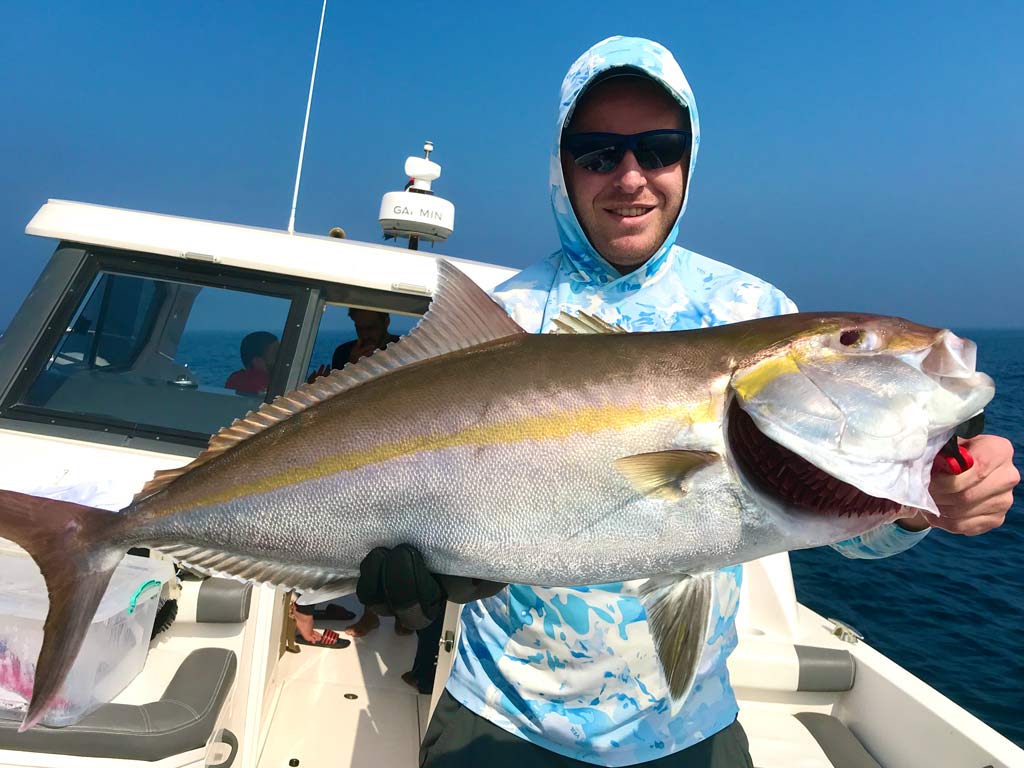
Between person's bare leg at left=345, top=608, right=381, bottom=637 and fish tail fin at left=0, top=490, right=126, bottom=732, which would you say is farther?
person's bare leg at left=345, top=608, right=381, bottom=637

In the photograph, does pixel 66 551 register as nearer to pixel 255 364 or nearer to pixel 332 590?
pixel 332 590

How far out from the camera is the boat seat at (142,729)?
2553mm

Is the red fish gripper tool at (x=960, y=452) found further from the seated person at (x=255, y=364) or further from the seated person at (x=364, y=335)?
the seated person at (x=364, y=335)

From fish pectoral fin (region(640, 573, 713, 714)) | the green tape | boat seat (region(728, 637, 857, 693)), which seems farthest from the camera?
boat seat (region(728, 637, 857, 693))

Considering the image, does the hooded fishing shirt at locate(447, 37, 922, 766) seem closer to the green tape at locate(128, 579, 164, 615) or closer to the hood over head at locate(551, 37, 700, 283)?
the hood over head at locate(551, 37, 700, 283)

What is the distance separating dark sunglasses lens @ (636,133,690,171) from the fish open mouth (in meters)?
1.23

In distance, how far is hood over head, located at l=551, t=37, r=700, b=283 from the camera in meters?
2.48

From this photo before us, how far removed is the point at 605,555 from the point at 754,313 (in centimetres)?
121

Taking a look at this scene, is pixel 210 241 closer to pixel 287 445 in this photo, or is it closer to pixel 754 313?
pixel 287 445

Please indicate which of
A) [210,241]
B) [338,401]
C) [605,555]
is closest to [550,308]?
[338,401]

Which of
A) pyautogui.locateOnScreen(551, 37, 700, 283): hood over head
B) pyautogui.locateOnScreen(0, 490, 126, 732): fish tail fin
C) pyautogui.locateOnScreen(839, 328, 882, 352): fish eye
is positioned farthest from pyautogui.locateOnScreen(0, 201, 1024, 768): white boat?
pyautogui.locateOnScreen(839, 328, 882, 352): fish eye

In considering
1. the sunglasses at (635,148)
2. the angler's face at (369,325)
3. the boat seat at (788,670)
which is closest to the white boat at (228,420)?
the boat seat at (788,670)

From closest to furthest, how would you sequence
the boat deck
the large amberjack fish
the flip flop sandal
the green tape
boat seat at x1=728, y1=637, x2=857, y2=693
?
the large amberjack fish < the green tape < boat seat at x1=728, y1=637, x2=857, y2=693 < the boat deck < the flip flop sandal

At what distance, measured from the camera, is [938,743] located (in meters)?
3.42
